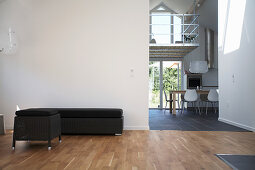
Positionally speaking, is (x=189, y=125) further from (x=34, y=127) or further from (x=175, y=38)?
(x=175, y=38)

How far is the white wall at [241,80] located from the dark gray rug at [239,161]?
6.78 feet

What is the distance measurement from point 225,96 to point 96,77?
3139mm

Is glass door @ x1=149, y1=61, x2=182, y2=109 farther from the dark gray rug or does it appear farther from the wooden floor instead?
the dark gray rug

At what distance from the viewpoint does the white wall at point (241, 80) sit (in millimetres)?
4391

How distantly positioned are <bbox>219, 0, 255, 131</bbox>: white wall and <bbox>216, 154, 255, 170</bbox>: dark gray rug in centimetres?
207

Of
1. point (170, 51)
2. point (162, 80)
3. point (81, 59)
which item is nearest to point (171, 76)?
point (162, 80)

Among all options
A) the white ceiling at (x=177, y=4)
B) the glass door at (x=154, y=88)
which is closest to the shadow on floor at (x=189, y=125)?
the glass door at (x=154, y=88)

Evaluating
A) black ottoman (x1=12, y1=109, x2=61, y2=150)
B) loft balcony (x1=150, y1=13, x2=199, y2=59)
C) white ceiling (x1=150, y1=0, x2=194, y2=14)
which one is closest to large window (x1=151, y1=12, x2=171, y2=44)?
loft balcony (x1=150, y1=13, x2=199, y2=59)

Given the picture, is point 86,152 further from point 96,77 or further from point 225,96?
point 225,96

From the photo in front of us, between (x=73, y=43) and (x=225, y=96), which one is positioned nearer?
(x=73, y=43)

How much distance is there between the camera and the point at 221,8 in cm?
589

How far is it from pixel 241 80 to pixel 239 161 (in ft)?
8.99

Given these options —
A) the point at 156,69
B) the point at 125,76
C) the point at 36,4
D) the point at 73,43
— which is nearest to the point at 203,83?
the point at 156,69

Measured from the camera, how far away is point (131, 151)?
284 cm
